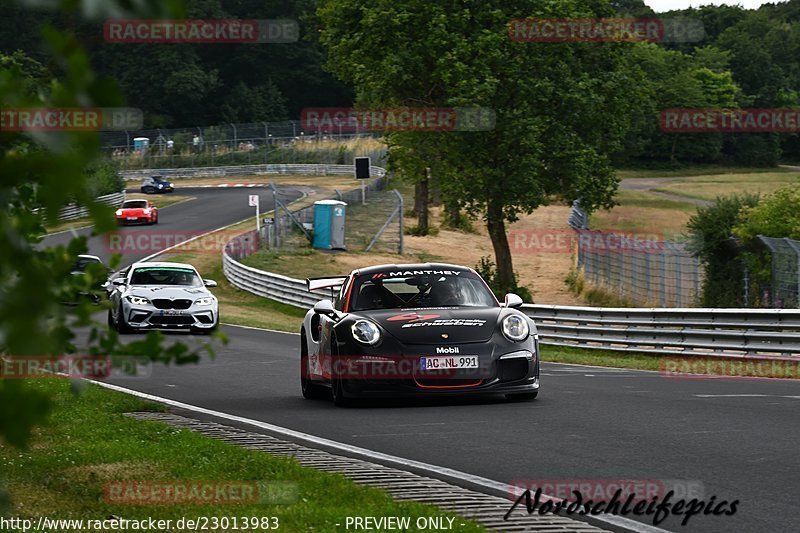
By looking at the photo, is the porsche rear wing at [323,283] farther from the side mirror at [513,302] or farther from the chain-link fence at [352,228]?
the chain-link fence at [352,228]

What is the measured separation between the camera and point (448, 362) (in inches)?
506

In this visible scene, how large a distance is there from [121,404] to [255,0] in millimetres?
130730

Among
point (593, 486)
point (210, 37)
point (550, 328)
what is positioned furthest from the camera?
point (210, 37)

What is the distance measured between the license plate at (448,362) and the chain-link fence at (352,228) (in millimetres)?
39245

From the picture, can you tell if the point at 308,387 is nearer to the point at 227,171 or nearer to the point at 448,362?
the point at 448,362

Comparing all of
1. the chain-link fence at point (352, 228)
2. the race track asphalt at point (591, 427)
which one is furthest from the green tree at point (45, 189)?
the chain-link fence at point (352, 228)

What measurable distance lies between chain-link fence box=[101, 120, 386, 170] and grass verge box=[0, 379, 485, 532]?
97.1 metres

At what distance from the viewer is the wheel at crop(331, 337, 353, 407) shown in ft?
43.5

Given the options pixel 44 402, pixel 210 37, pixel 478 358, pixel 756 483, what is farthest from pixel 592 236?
pixel 210 37

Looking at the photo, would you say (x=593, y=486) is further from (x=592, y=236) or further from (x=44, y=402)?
(x=592, y=236)

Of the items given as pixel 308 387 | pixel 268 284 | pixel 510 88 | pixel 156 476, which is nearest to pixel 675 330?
pixel 308 387

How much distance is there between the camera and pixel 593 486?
7879 mm

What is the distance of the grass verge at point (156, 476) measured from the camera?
272 inches

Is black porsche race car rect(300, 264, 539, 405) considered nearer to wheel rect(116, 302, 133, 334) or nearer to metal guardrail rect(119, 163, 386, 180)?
wheel rect(116, 302, 133, 334)
